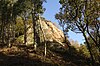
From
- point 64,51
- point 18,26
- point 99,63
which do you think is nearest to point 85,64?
point 99,63

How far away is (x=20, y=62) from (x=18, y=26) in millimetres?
23940

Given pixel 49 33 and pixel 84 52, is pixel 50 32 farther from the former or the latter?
pixel 84 52

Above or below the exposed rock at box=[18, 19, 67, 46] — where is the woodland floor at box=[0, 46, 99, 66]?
below

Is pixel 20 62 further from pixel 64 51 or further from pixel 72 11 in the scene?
pixel 64 51

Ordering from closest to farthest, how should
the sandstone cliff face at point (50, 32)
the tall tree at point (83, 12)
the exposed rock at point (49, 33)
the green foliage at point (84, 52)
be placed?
the tall tree at point (83, 12)
the green foliage at point (84, 52)
the exposed rock at point (49, 33)
the sandstone cliff face at point (50, 32)

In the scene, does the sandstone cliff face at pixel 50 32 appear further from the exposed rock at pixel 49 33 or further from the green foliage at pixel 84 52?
A: the green foliage at pixel 84 52

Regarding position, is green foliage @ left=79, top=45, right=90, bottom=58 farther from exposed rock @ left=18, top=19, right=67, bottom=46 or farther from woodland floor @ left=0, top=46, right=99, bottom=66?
exposed rock @ left=18, top=19, right=67, bottom=46

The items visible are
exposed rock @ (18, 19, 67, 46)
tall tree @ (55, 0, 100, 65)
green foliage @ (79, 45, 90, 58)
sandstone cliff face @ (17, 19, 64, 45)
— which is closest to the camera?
tall tree @ (55, 0, 100, 65)

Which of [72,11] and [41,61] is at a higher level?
[72,11]

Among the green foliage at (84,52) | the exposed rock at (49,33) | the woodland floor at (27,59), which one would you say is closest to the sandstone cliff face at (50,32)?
the exposed rock at (49,33)

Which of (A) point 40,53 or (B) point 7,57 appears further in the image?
(A) point 40,53

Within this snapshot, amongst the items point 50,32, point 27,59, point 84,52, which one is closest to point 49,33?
point 50,32

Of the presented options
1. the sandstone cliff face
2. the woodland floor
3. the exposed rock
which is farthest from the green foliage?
the sandstone cliff face

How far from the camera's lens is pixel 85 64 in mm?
44438
